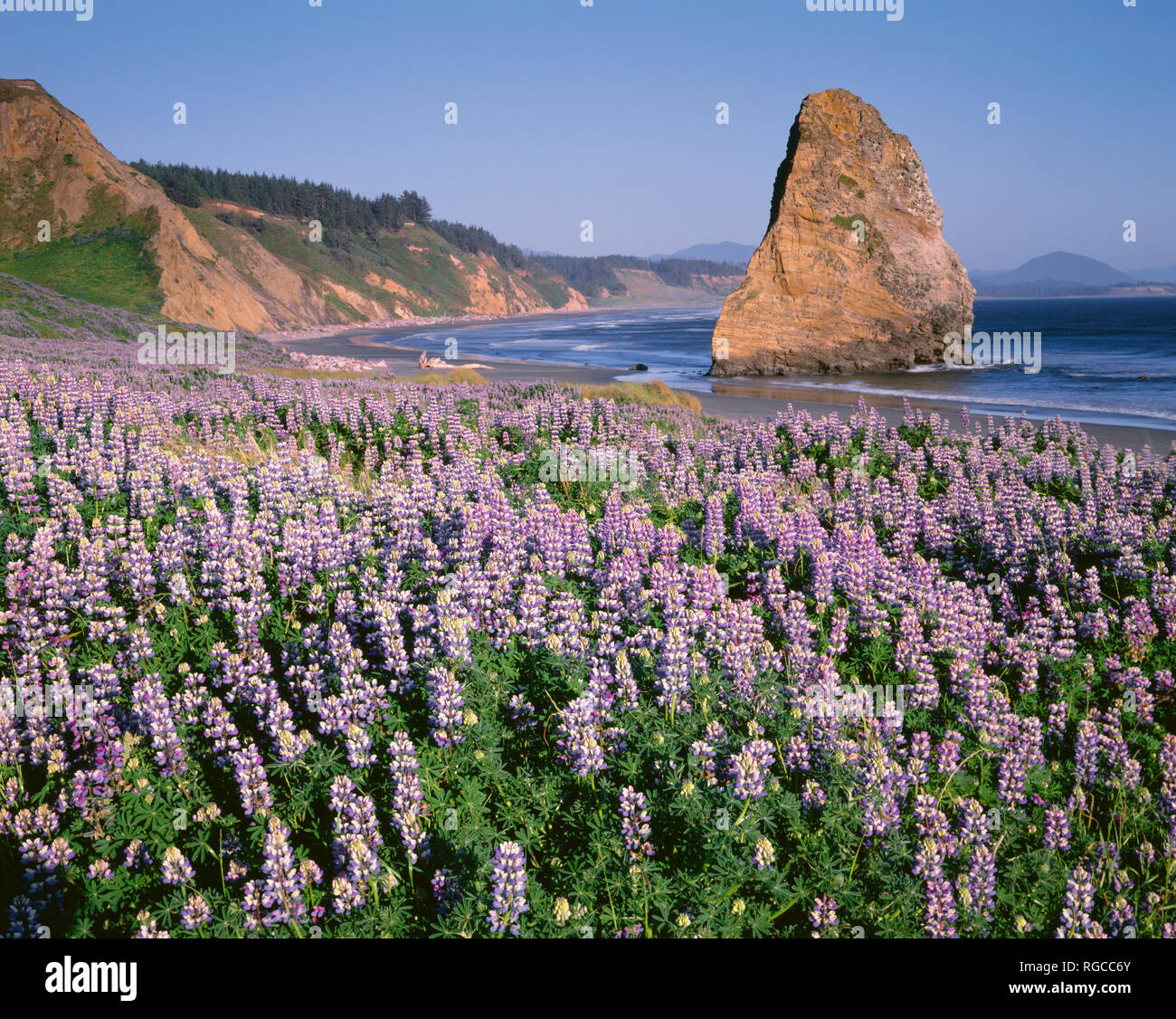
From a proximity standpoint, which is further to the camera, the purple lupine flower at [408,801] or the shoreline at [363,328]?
the shoreline at [363,328]

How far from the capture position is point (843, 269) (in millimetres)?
45188

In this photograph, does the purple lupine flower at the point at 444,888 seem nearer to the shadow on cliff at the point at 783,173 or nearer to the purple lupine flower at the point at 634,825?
the purple lupine flower at the point at 634,825

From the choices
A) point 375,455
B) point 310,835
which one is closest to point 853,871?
point 310,835

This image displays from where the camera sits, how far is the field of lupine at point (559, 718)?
10.8 ft

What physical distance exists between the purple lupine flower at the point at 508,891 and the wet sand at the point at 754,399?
1309cm

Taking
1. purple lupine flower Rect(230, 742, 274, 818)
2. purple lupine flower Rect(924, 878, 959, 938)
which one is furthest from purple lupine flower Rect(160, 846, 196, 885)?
purple lupine flower Rect(924, 878, 959, 938)

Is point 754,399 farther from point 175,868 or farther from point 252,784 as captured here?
point 175,868

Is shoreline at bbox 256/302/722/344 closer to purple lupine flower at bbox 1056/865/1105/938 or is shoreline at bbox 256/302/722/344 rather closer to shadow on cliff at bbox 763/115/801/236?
shadow on cliff at bbox 763/115/801/236

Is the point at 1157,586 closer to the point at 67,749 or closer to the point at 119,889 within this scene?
the point at 119,889

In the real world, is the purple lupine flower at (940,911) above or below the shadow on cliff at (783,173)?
below

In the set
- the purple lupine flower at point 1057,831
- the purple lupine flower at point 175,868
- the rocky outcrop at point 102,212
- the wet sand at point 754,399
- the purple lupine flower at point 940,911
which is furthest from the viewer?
the rocky outcrop at point 102,212

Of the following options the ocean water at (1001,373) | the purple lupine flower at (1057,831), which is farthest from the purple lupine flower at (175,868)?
the ocean water at (1001,373)

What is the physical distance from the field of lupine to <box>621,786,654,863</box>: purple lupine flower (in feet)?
0.07

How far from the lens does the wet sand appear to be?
A: 20.7 metres
